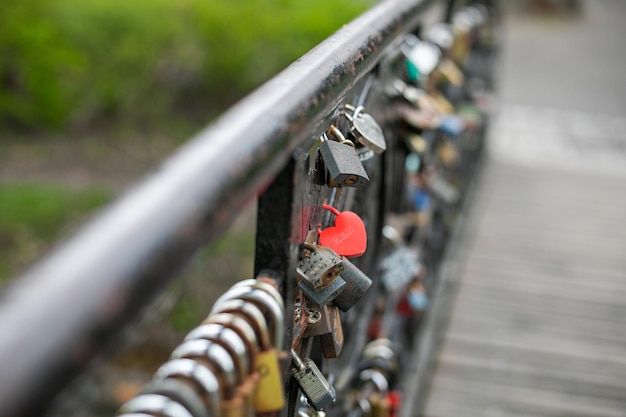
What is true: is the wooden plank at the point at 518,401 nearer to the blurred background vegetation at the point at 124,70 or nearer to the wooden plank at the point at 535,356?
the wooden plank at the point at 535,356

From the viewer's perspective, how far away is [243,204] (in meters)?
0.70

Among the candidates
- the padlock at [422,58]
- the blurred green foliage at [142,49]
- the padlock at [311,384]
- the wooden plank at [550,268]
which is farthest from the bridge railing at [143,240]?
the blurred green foliage at [142,49]

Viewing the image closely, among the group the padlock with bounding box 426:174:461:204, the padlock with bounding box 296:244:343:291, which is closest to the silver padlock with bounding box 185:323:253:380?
the padlock with bounding box 296:244:343:291

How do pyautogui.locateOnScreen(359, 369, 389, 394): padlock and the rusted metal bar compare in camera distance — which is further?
pyautogui.locateOnScreen(359, 369, 389, 394): padlock

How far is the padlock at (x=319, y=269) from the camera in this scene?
1.06m

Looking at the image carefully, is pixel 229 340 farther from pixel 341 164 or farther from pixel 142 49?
pixel 142 49

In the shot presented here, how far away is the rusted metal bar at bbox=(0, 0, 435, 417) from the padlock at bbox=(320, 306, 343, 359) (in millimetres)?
411

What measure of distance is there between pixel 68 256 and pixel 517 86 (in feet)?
29.6

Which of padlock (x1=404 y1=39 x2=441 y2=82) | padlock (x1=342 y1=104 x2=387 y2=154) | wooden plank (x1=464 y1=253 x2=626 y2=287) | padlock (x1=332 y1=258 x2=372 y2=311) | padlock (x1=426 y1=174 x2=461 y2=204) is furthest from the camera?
wooden plank (x1=464 y1=253 x2=626 y2=287)

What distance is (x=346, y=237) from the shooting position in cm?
118

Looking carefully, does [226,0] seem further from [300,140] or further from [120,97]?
[300,140]

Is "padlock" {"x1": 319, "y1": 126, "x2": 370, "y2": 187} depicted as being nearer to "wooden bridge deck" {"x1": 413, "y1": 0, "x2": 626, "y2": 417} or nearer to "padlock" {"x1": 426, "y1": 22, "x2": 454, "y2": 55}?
"wooden bridge deck" {"x1": 413, "y1": 0, "x2": 626, "y2": 417}

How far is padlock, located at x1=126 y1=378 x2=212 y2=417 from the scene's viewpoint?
689 millimetres

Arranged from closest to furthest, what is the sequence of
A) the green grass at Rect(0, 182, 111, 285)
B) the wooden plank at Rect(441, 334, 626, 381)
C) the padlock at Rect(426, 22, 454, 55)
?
the wooden plank at Rect(441, 334, 626, 381) → the padlock at Rect(426, 22, 454, 55) → the green grass at Rect(0, 182, 111, 285)
